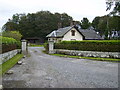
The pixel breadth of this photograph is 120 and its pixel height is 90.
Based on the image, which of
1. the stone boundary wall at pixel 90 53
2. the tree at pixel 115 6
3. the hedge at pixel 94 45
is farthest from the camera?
the tree at pixel 115 6

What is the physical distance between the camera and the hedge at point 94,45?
11.7m

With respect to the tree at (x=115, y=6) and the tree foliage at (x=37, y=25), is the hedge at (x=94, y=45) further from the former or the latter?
the tree foliage at (x=37, y=25)

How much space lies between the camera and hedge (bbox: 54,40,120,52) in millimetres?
11681

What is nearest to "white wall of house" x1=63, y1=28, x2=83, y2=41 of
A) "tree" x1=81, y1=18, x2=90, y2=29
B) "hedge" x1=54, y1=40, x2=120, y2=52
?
"hedge" x1=54, y1=40, x2=120, y2=52

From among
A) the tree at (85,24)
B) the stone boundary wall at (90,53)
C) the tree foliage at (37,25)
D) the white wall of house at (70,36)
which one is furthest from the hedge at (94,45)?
the tree at (85,24)

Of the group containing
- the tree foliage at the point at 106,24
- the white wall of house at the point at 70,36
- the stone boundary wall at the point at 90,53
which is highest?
the tree foliage at the point at 106,24

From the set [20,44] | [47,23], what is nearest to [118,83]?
[20,44]

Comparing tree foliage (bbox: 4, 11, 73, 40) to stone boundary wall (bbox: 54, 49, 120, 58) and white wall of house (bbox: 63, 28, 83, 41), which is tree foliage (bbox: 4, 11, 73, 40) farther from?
stone boundary wall (bbox: 54, 49, 120, 58)

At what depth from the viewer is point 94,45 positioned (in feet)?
42.1

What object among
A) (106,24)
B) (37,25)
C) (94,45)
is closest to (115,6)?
(94,45)

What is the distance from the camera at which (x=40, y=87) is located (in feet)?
13.6

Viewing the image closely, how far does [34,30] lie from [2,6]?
3400cm

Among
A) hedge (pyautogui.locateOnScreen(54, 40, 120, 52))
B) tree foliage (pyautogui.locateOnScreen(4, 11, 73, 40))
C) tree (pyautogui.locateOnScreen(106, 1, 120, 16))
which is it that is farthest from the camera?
tree foliage (pyautogui.locateOnScreen(4, 11, 73, 40))

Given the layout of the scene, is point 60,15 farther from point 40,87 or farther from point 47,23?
point 40,87
